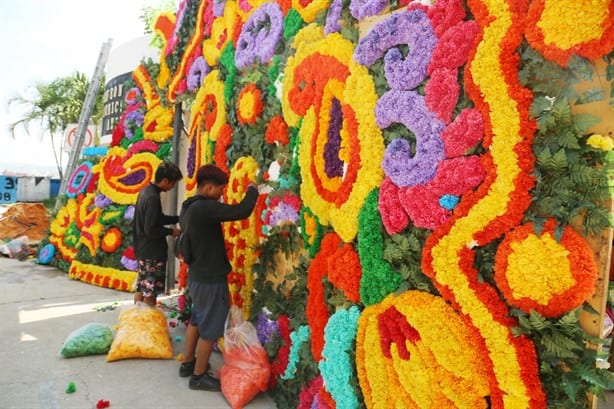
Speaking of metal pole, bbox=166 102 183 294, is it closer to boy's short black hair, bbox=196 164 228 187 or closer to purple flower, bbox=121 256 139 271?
purple flower, bbox=121 256 139 271

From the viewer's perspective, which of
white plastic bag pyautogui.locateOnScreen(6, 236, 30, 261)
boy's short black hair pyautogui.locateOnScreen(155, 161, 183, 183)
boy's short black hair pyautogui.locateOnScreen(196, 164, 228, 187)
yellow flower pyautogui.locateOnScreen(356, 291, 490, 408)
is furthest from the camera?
white plastic bag pyautogui.locateOnScreen(6, 236, 30, 261)

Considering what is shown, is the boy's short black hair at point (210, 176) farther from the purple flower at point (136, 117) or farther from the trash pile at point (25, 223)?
the trash pile at point (25, 223)

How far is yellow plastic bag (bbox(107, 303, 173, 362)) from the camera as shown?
3855 millimetres

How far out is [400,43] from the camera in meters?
2.36

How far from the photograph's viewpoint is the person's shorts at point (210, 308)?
3436mm

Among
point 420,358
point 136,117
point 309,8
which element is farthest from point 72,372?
point 136,117

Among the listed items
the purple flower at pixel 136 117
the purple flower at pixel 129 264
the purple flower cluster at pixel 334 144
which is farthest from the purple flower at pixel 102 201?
the purple flower cluster at pixel 334 144

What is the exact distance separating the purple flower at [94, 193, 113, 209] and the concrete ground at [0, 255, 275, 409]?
2.03 m

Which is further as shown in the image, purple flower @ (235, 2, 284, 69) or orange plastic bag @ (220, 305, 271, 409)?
purple flower @ (235, 2, 284, 69)

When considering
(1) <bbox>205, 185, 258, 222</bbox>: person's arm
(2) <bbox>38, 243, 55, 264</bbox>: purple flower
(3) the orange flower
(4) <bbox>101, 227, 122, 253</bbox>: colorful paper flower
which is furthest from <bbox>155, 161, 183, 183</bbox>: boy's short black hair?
(2) <bbox>38, 243, 55, 264</bbox>: purple flower

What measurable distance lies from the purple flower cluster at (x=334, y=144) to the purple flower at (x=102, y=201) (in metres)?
5.38

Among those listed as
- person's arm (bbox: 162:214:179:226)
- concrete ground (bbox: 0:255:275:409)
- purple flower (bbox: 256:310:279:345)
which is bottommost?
concrete ground (bbox: 0:255:275:409)

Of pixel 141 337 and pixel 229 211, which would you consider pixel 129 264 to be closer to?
pixel 141 337

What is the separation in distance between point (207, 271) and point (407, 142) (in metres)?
1.89
